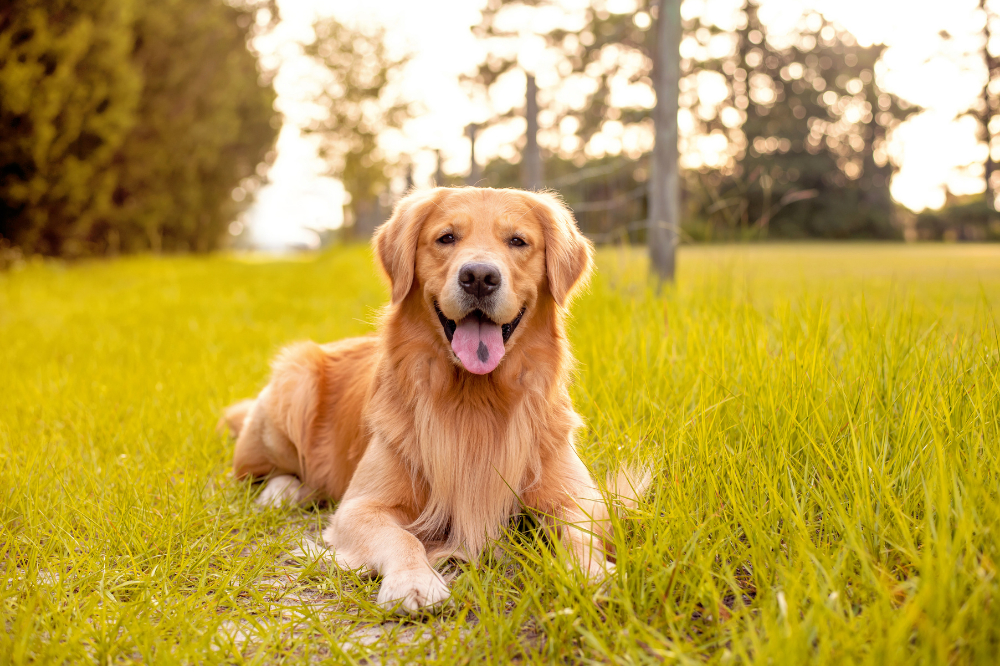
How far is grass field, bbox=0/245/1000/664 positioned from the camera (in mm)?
1656

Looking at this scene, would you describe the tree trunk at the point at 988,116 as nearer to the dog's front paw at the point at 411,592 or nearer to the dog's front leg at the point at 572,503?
the dog's front leg at the point at 572,503

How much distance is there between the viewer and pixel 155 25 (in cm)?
1673

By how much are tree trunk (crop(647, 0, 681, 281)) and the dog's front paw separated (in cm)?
451

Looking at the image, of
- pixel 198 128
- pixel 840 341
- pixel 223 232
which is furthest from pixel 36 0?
pixel 223 232

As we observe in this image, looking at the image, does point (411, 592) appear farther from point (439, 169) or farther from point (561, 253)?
point (439, 169)

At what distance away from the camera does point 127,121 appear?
14.0 metres

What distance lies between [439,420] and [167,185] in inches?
841

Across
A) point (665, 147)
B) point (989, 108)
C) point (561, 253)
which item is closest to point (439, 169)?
point (665, 147)

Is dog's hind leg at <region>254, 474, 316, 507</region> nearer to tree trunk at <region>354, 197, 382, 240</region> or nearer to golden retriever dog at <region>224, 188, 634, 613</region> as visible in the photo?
golden retriever dog at <region>224, 188, 634, 613</region>

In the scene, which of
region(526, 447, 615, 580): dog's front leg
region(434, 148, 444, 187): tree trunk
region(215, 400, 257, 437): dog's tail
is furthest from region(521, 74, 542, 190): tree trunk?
region(526, 447, 615, 580): dog's front leg

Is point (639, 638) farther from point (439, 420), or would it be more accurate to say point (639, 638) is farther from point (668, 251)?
point (668, 251)

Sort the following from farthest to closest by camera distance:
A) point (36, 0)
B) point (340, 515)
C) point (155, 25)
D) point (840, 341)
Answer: point (155, 25) < point (36, 0) < point (840, 341) < point (340, 515)

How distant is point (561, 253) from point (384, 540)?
132 centimetres

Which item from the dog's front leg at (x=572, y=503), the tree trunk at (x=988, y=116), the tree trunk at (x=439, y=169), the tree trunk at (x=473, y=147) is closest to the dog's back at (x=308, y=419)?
the dog's front leg at (x=572, y=503)
